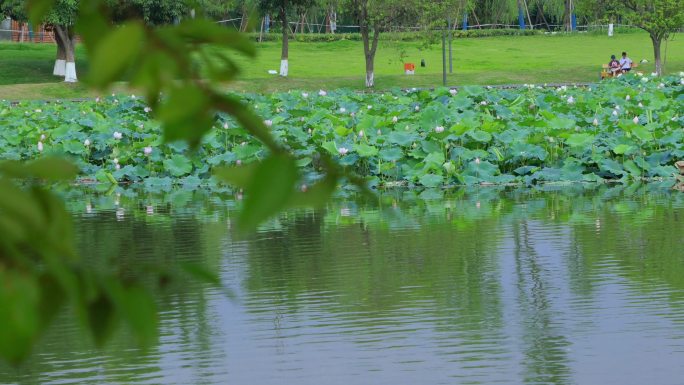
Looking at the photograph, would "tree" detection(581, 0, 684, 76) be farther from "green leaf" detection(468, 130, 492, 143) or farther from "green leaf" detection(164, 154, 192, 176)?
"green leaf" detection(164, 154, 192, 176)

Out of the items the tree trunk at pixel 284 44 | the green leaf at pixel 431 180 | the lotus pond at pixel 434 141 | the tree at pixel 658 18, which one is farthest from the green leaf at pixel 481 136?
the tree trunk at pixel 284 44

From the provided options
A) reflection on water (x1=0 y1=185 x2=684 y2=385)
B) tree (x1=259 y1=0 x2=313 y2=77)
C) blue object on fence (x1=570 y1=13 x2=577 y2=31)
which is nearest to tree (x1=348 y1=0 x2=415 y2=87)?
tree (x1=259 y1=0 x2=313 y2=77)

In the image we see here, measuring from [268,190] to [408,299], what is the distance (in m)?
6.14

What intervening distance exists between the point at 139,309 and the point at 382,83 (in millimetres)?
40735

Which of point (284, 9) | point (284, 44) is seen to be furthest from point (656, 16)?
point (284, 9)

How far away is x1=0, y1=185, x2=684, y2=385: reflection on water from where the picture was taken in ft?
18.8

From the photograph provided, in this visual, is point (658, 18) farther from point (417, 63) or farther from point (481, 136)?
point (481, 136)

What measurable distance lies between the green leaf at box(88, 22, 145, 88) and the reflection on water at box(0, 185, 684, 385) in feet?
14.6

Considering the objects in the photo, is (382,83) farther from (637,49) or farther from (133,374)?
(133,374)

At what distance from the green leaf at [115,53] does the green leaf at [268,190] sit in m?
0.15

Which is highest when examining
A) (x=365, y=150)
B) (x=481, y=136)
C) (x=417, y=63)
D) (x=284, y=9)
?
(x=284, y=9)

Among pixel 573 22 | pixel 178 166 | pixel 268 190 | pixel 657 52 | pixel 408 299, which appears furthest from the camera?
pixel 573 22

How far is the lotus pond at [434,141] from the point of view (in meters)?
13.5

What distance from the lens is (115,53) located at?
1124 millimetres
